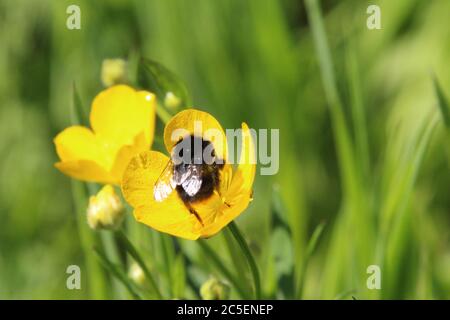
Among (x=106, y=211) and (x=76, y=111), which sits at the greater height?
(x=76, y=111)

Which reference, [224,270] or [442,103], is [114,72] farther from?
[442,103]

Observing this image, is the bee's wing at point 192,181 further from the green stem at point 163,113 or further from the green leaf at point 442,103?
the green leaf at point 442,103

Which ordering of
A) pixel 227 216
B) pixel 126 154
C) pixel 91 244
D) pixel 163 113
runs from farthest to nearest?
1. pixel 91 244
2. pixel 163 113
3. pixel 126 154
4. pixel 227 216

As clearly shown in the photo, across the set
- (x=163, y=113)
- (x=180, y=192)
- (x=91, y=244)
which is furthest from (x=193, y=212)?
(x=91, y=244)

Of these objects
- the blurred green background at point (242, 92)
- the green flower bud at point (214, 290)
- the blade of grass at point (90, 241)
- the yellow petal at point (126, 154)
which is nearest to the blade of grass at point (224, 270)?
the green flower bud at point (214, 290)

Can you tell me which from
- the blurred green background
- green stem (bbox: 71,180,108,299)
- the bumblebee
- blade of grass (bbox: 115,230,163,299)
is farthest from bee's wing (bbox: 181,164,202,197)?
the blurred green background

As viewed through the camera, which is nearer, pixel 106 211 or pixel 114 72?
pixel 106 211
